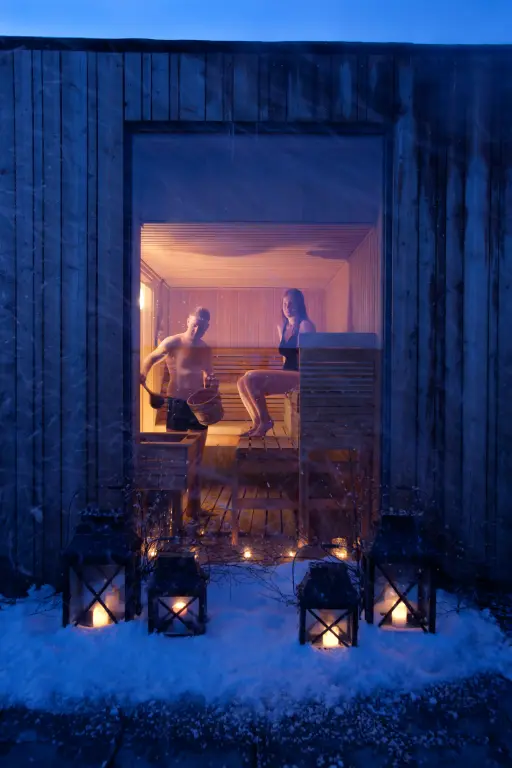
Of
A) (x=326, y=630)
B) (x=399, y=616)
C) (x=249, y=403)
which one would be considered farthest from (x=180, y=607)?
(x=249, y=403)

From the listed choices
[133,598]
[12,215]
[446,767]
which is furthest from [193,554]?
[12,215]

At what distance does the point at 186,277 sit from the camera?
9.70 meters

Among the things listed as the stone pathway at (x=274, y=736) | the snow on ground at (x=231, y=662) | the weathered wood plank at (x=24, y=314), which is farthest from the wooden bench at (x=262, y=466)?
the stone pathway at (x=274, y=736)

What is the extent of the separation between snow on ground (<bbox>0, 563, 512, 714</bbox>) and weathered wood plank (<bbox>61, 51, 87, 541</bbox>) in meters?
Result: 1.14

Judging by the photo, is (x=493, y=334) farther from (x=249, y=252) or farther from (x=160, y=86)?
(x=249, y=252)

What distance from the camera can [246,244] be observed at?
698 cm

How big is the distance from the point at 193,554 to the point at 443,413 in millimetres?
2486

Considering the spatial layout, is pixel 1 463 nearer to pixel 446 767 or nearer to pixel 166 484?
pixel 166 484

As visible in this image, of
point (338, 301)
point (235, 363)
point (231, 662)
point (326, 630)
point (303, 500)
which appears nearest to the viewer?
point (231, 662)

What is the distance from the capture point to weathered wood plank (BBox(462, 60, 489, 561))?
4.22 metres

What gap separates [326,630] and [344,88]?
4.40 meters

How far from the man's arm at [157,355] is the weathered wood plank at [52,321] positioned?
2321 mm

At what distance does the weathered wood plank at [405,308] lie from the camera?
4223 millimetres

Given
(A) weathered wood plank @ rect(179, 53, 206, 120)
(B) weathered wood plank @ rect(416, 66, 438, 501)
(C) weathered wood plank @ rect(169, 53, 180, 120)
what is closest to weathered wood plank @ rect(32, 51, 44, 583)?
(C) weathered wood plank @ rect(169, 53, 180, 120)
